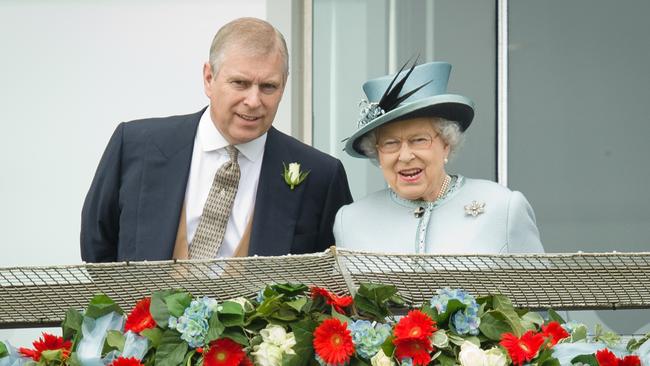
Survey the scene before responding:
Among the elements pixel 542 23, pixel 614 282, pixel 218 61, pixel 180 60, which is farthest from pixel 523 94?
pixel 614 282

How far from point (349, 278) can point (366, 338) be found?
12 centimetres

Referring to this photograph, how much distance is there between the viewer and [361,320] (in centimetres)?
221

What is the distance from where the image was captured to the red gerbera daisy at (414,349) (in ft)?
7.09

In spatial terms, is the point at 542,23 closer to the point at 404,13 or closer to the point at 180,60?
the point at 404,13

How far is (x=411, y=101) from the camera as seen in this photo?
3.42 metres

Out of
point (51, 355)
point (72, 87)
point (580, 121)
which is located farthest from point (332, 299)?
point (72, 87)

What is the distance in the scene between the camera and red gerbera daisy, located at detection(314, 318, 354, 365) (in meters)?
2.15

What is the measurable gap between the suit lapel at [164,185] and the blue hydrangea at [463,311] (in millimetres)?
1381

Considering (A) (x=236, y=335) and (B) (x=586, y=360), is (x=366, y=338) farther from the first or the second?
(B) (x=586, y=360)

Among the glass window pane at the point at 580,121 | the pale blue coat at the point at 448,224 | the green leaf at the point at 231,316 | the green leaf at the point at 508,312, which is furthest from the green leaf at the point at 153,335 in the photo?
the glass window pane at the point at 580,121

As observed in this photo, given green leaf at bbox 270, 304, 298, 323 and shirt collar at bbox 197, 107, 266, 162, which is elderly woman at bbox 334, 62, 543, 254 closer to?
shirt collar at bbox 197, 107, 266, 162

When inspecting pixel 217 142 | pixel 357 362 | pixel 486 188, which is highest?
pixel 217 142

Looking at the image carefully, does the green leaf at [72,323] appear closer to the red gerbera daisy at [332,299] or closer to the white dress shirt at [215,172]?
the red gerbera daisy at [332,299]

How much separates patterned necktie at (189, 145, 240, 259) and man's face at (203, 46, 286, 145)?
0.10 meters
